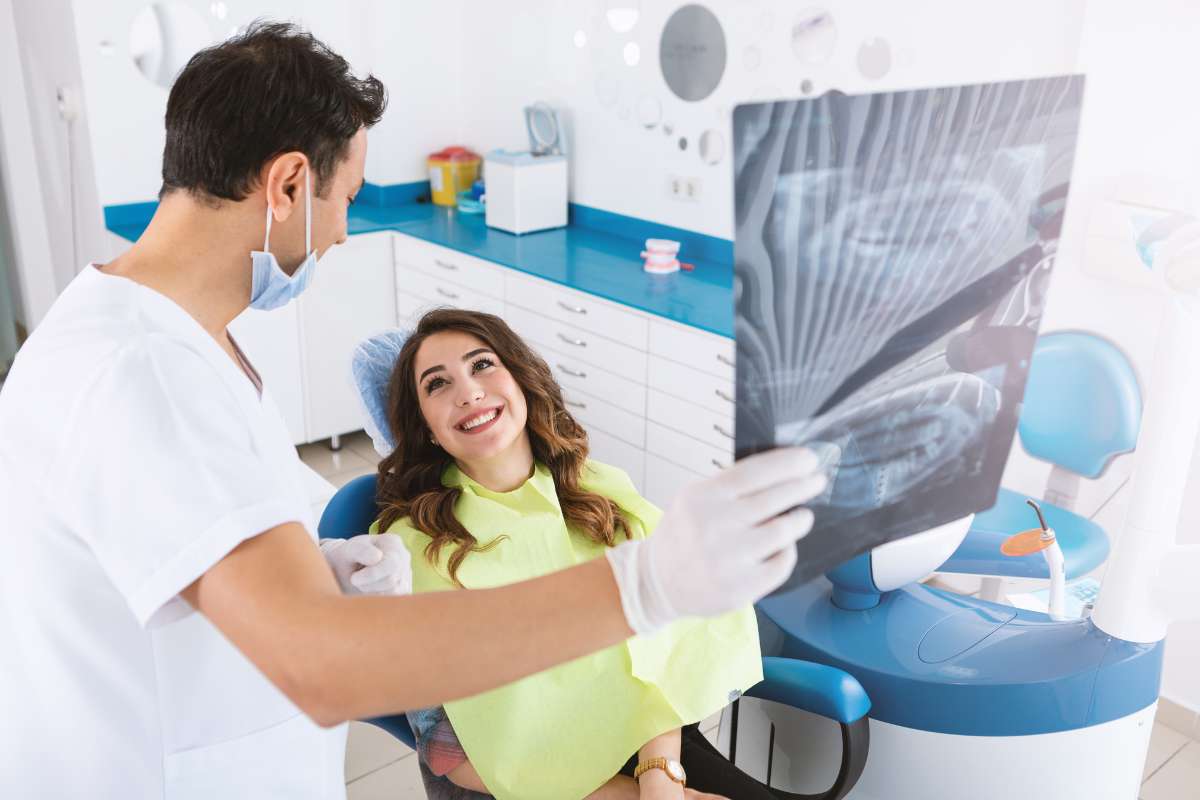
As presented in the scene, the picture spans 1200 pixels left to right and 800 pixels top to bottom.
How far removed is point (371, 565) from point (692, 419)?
178 centimetres

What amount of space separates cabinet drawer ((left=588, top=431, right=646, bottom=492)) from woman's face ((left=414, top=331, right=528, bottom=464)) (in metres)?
1.45

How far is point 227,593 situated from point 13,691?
50 centimetres

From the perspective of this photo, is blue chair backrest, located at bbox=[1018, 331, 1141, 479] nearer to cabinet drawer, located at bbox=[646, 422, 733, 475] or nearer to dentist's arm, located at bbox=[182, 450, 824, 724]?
cabinet drawer, located at bbox=[646, 422, 733, 475]

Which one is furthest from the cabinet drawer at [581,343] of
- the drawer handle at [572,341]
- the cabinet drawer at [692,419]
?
the cabinet drawer at [692,419]

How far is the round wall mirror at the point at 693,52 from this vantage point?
3314 mm

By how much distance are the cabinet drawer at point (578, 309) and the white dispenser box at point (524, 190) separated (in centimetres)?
47

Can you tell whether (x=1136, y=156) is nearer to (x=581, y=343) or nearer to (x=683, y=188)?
(x=683, y=188)

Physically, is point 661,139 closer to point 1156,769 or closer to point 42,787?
point 1156,769

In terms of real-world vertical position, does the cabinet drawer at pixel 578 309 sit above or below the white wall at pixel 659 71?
below

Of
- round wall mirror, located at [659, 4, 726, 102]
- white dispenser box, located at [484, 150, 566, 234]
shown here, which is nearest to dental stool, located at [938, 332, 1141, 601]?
round wall mirror, located at [659, 4, 726, 102]

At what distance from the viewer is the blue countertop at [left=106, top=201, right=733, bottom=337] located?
3148mm

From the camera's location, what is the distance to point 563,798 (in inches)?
61.6

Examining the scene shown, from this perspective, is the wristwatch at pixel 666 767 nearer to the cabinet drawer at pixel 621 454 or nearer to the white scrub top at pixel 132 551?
the white scrub top at pixel 132 551

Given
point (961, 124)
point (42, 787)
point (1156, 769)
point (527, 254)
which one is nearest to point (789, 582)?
point (961, 124)
